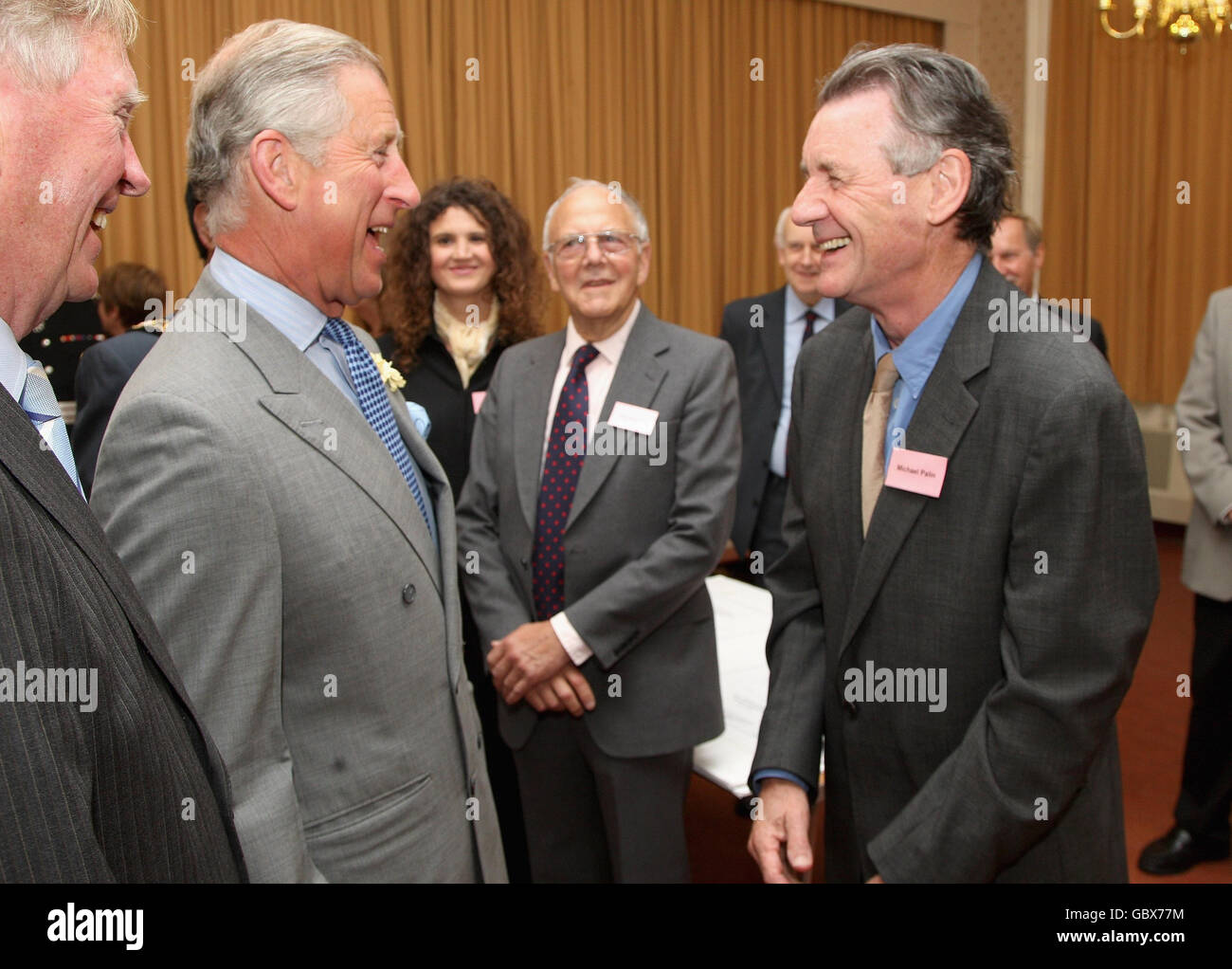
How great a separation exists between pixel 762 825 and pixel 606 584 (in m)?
0.79

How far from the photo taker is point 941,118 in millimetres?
1288

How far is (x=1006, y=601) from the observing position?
1.21 m

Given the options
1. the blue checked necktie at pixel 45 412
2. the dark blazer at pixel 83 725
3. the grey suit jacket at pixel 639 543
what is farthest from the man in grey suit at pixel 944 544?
the blue checked necktie at pixel 45 412

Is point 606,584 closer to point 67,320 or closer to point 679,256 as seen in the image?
point 67,320

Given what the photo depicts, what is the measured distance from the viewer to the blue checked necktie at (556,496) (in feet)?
7.27

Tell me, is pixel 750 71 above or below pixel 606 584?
above

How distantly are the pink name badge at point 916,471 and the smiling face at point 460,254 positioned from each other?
1.80 m

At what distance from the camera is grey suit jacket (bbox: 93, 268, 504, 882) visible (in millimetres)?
1070

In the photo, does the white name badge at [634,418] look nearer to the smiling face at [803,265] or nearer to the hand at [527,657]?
the hand at [527,657]

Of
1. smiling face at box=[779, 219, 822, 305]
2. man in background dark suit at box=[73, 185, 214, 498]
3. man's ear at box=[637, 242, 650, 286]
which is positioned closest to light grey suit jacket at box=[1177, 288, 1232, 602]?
smiling face at box=[779, 219, 822, 305]

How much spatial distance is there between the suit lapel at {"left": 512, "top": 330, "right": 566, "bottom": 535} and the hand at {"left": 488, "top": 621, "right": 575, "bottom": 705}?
0.25 metres

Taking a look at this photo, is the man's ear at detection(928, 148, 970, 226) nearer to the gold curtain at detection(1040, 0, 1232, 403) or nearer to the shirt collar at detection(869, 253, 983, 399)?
the shirt collar at detection(869, 253, 983, 399)

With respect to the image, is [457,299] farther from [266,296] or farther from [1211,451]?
[1211,451]
